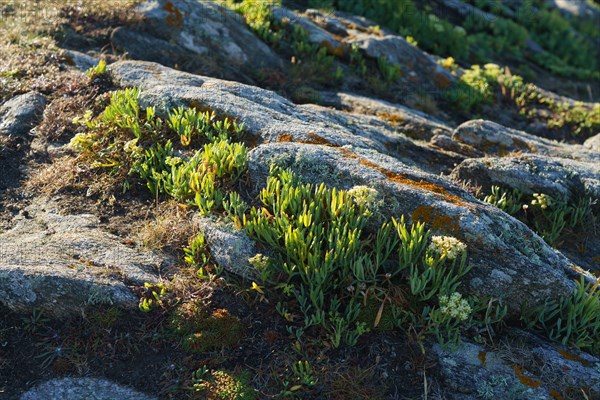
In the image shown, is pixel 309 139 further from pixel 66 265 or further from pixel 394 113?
pixel 394 113

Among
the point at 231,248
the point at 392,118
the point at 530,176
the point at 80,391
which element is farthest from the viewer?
the point at 392,118

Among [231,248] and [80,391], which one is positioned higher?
[231,248]

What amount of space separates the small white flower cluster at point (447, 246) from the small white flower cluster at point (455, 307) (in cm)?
32

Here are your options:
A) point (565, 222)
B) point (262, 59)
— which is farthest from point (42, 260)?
point (262, 59)

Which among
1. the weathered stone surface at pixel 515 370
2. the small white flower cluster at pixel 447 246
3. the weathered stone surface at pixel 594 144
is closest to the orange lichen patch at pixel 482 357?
the weathered stone surface at pixel 515 370

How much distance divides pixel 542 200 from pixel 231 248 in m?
3.65

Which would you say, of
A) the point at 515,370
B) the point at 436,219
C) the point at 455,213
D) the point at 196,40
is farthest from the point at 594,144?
the point at 196,40

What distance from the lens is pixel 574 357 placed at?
472 cm

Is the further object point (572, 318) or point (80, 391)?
point (572, 318)

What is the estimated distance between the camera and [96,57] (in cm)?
856

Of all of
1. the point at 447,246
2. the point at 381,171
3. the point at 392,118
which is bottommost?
the point at 392,118

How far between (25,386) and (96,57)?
18.2 ft

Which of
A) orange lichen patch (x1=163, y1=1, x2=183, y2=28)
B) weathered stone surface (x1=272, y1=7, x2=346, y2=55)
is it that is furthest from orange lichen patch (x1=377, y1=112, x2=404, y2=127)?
orange lichen patch (x1=163, y1=1, x2=183, y2=28)

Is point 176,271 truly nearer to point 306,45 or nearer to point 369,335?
point 369,335
